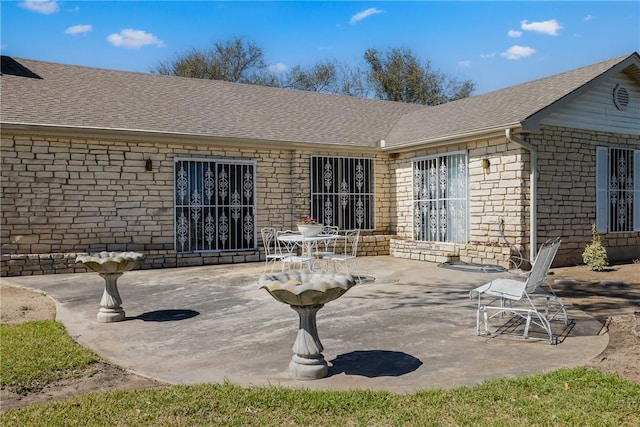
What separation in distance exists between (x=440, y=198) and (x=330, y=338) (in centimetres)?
787

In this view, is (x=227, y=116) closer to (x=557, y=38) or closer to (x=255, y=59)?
(x=557, y=38)

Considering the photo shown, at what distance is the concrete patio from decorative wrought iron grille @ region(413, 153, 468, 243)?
11.2 feet

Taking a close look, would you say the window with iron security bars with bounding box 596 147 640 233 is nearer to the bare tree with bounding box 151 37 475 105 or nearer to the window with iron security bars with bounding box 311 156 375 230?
the window with iron security bars with bounding box 311 156 375 230

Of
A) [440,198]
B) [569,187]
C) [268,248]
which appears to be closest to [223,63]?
[268,248]

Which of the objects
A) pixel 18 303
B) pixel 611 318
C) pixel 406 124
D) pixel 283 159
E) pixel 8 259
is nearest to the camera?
pixel 611 318

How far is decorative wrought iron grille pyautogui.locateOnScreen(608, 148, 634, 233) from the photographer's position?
12180mm

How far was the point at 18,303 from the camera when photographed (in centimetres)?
755

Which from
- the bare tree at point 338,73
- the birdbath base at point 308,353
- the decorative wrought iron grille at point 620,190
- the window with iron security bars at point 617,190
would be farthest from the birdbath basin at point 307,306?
the bare tree at point 338,73

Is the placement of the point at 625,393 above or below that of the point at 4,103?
below

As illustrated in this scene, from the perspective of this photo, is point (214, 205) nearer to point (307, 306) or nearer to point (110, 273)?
point (110, 273)

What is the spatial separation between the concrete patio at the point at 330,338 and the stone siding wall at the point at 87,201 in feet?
7.06

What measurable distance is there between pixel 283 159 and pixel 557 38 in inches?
361

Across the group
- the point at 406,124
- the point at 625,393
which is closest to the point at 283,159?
the point at 406,124

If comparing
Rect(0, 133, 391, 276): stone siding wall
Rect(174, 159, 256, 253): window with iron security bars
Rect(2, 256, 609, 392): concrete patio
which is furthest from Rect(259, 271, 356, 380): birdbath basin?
Rect(174, 159, 256, 253): window with iron security bars
